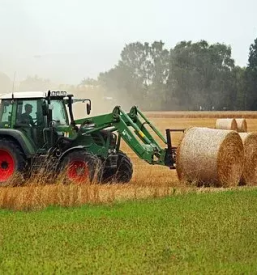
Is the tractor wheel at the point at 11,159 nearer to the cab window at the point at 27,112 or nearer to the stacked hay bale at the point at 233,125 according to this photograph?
the cab window at the point at 27,112

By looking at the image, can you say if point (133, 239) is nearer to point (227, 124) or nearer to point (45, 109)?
point (45, 109)

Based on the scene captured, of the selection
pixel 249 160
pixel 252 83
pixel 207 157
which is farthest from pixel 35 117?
pixel 252 83

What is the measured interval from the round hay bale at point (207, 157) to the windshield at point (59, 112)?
9.16ft

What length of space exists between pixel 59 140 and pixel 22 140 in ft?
2.71

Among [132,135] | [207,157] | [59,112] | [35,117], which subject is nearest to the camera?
[207,157]

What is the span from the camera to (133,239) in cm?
921

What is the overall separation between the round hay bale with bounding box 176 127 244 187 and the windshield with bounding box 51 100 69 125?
2.79 meters

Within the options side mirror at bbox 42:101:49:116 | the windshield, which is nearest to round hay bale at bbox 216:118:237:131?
the windshield

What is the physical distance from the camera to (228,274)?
7.32 m

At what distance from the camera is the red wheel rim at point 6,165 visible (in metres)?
17.0

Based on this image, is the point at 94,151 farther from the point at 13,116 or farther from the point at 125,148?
→ the point at 125,148

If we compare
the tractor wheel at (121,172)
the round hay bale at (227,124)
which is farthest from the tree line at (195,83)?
the tractor wheel at (121,172)

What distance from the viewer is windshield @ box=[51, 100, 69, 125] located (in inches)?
691

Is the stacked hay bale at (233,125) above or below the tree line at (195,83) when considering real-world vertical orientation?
below
